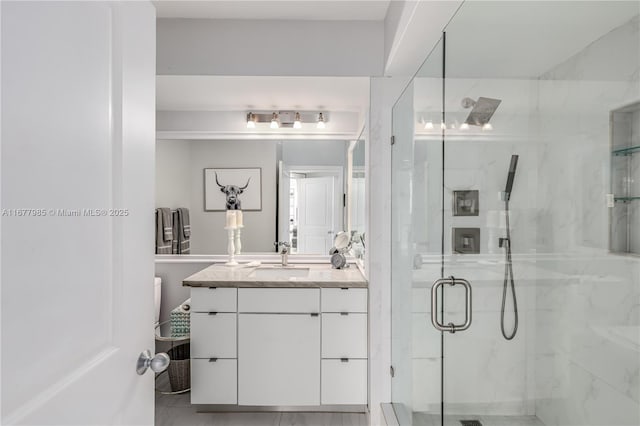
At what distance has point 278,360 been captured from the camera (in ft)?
7.84

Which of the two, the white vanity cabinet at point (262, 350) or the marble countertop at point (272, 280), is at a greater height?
the marble countertop at point (272, 280)

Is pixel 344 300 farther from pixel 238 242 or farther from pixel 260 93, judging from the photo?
pixel 260 93

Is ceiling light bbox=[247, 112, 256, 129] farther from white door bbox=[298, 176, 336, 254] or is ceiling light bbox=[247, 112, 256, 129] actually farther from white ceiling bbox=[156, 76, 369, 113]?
white door bbox=[298, 176, 336, 254]

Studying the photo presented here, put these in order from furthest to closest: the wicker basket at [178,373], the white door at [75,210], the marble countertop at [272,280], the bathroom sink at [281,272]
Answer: the bathroom sink at [281,272], the wicker basket at [178,373], the marble countertop at [272,280], the white door at [75,210]

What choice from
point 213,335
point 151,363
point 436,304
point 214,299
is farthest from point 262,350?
point 151,363

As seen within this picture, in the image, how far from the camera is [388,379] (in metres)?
2.25

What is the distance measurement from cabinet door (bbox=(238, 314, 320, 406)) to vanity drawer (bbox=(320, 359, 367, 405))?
0.05 metres

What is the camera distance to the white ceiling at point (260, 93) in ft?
7.48

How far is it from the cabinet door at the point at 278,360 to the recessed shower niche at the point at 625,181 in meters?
1.72

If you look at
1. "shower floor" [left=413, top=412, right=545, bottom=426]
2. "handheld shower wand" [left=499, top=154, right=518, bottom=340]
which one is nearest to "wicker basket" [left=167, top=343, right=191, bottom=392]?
"shower floor" [left=413, top=412, right=545, bottom=426]

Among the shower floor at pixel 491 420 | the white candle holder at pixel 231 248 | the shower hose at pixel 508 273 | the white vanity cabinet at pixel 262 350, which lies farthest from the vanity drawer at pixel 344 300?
the shower hose at pixel 508 273

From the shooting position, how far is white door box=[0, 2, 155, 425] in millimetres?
598

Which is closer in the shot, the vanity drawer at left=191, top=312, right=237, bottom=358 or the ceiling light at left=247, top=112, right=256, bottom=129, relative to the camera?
the vanity drawer at left=191, top=312, right=237, bottom=358

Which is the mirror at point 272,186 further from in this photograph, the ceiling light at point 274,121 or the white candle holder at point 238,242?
the ceiling light at point 274,121
